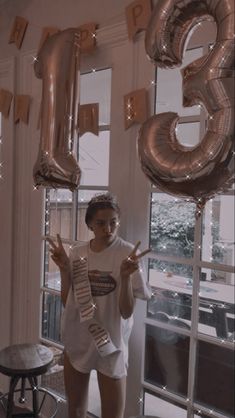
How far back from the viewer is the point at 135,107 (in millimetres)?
1447

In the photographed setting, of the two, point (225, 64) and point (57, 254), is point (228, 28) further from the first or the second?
point (57, 254)

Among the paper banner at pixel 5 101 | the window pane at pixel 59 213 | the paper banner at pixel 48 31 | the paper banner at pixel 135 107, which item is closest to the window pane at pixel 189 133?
the paper banner at pixel 135 107

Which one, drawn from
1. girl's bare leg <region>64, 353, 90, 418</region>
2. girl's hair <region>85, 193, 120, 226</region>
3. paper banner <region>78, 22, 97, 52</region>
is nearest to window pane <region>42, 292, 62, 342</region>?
girl's bare leg <region>64, 353, 90, 418</region>

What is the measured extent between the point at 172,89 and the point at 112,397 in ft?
3.68

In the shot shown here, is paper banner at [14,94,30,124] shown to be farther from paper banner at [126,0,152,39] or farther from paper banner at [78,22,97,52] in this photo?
paper banner at [126,0,152,39]

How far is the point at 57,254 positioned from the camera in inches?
55.7

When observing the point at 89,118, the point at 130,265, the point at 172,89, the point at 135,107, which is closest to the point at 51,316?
the point at 130,265

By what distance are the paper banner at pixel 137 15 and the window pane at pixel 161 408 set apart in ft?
4.59

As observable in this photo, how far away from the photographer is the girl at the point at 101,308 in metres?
1.32

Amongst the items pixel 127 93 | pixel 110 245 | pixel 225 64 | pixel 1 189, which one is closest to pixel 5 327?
pixel 1 189

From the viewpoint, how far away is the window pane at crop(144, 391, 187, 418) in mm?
1399

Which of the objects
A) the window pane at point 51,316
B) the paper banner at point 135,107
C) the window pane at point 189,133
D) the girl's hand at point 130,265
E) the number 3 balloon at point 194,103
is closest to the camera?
the number 3 balloon at point 194,103

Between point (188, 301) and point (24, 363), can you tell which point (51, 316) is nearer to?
point (24, 363)

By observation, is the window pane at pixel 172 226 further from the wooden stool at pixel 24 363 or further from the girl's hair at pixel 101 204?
the wooden stool at pixel 24 363
